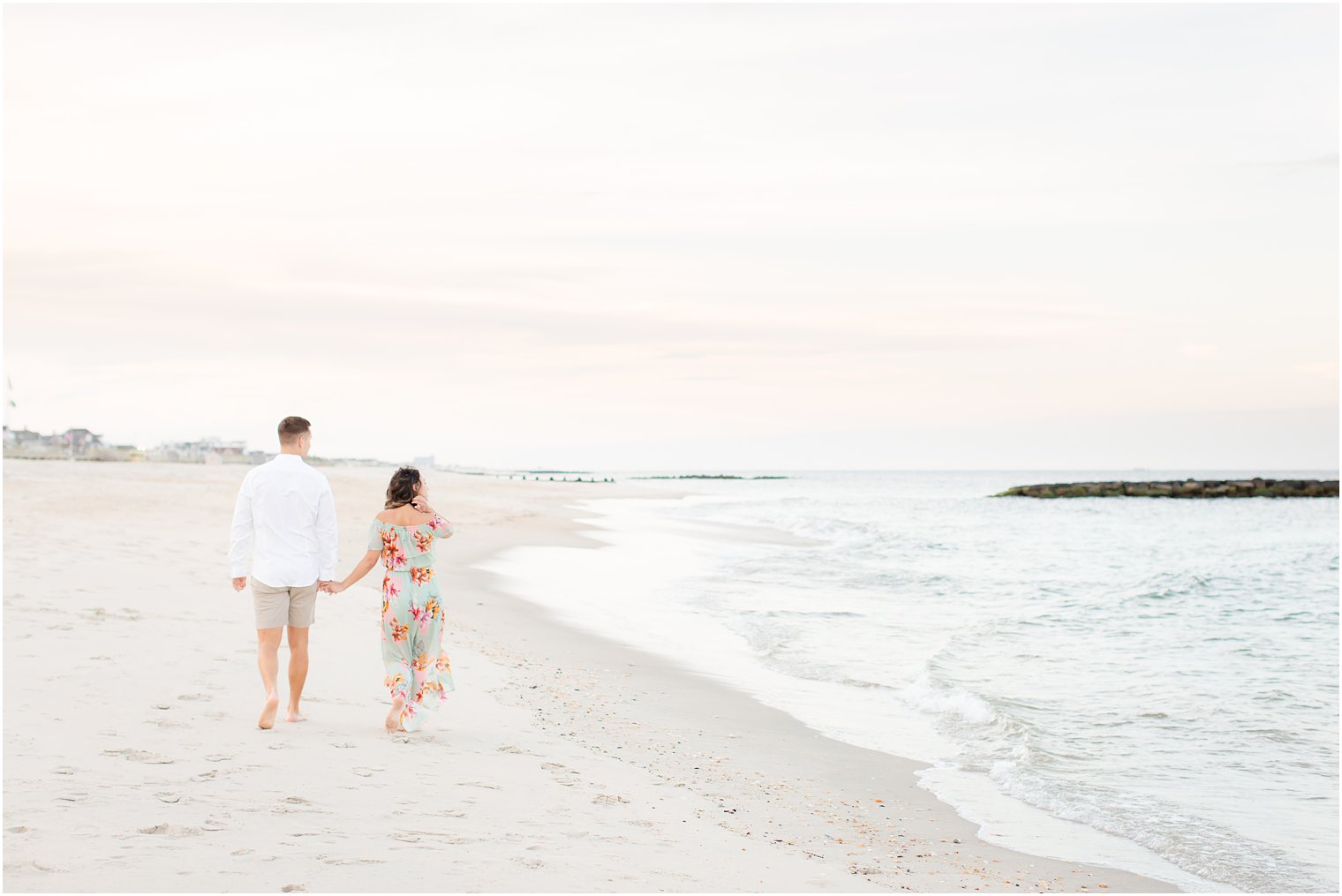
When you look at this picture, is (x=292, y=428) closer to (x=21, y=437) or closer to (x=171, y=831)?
(x=171, y=831)

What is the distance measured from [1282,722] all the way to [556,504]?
123 feet

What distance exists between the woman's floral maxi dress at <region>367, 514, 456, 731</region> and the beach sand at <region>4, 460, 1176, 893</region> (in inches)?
13.8

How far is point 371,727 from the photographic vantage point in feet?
22.3

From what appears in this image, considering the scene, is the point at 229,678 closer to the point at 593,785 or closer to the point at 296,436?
the point at 296,436

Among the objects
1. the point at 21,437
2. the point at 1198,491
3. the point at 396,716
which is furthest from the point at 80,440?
the point at 396,716

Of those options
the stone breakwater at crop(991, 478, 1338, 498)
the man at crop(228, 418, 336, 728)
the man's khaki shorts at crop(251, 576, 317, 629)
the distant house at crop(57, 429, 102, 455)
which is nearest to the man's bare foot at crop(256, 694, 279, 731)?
the man at crop(228, 418, 336, 728)

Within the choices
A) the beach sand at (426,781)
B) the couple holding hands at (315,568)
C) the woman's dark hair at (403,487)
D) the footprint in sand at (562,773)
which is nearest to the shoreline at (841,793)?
the beach sand at (426,781)

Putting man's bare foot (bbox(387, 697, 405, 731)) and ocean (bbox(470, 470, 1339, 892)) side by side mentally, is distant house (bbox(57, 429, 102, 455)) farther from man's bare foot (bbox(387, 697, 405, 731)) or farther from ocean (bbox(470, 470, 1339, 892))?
man's bare foot (bbox(387, 697, 405, 731))

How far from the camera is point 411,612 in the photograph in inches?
272

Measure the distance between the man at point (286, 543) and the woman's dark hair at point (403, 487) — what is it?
1.43 feet

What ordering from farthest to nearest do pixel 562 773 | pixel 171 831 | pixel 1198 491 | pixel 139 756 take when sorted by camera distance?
pixel 1198 491, pixel 562 773, pixel 139 756, pixel 171 831

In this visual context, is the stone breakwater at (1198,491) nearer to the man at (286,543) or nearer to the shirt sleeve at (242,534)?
the man at (286,543)

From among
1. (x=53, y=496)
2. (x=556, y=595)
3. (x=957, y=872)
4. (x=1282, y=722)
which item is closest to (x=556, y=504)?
(x=53, y=496)

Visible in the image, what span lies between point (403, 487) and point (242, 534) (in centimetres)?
105
